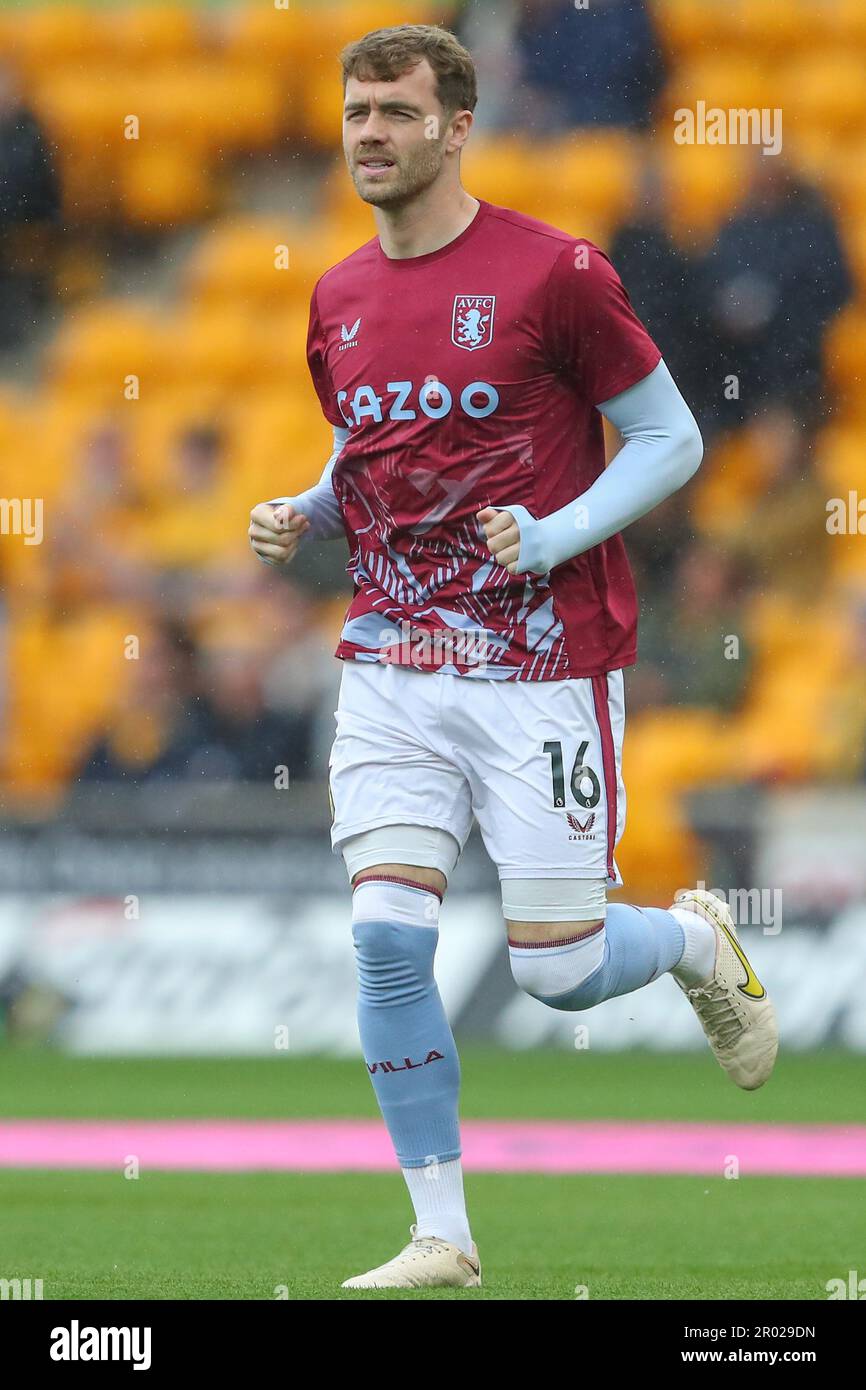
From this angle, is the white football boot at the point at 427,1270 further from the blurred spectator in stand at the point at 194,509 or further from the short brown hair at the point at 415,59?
the blurred spectator in stand at the point at 194,509

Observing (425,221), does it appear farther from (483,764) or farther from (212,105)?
(212,105)

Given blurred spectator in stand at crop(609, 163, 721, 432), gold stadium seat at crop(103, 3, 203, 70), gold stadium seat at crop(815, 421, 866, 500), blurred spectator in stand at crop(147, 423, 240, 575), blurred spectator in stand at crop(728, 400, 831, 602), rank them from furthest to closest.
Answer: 1. gold stadium seat at crop(103, 3, 203, 70)
2. blurred spectator in stand at crop(147, 423, 240, 575)
3. gold stadium seat at crop(815, 421, 866, 500)
4. blurred spectator in stand at crop(609, 163, 721, 432)
5. blurred spectator in stand at crop(728, 400, 831, 602)

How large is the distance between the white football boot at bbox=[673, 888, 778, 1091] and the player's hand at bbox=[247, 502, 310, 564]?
1.17 m

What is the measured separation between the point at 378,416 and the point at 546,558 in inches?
17.6

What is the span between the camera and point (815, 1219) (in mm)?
5148

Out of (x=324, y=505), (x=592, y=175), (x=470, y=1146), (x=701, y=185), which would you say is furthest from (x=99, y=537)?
(x=324, y=505)

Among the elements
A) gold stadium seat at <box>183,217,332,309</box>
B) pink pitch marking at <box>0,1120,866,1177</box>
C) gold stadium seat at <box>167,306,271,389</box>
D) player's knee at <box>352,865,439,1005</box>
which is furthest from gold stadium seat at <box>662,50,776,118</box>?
player's knee at <box>352,865,439,1005</box>

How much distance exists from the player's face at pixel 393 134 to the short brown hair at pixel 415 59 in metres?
0.02

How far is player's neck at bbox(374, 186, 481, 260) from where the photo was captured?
3.99 metres

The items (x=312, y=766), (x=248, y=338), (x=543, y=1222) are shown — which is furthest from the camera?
(x=248, y=338)

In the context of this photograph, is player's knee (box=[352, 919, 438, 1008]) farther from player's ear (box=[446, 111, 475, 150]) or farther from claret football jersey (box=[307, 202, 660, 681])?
player's ear (box=[446, 111, 475, 150])
